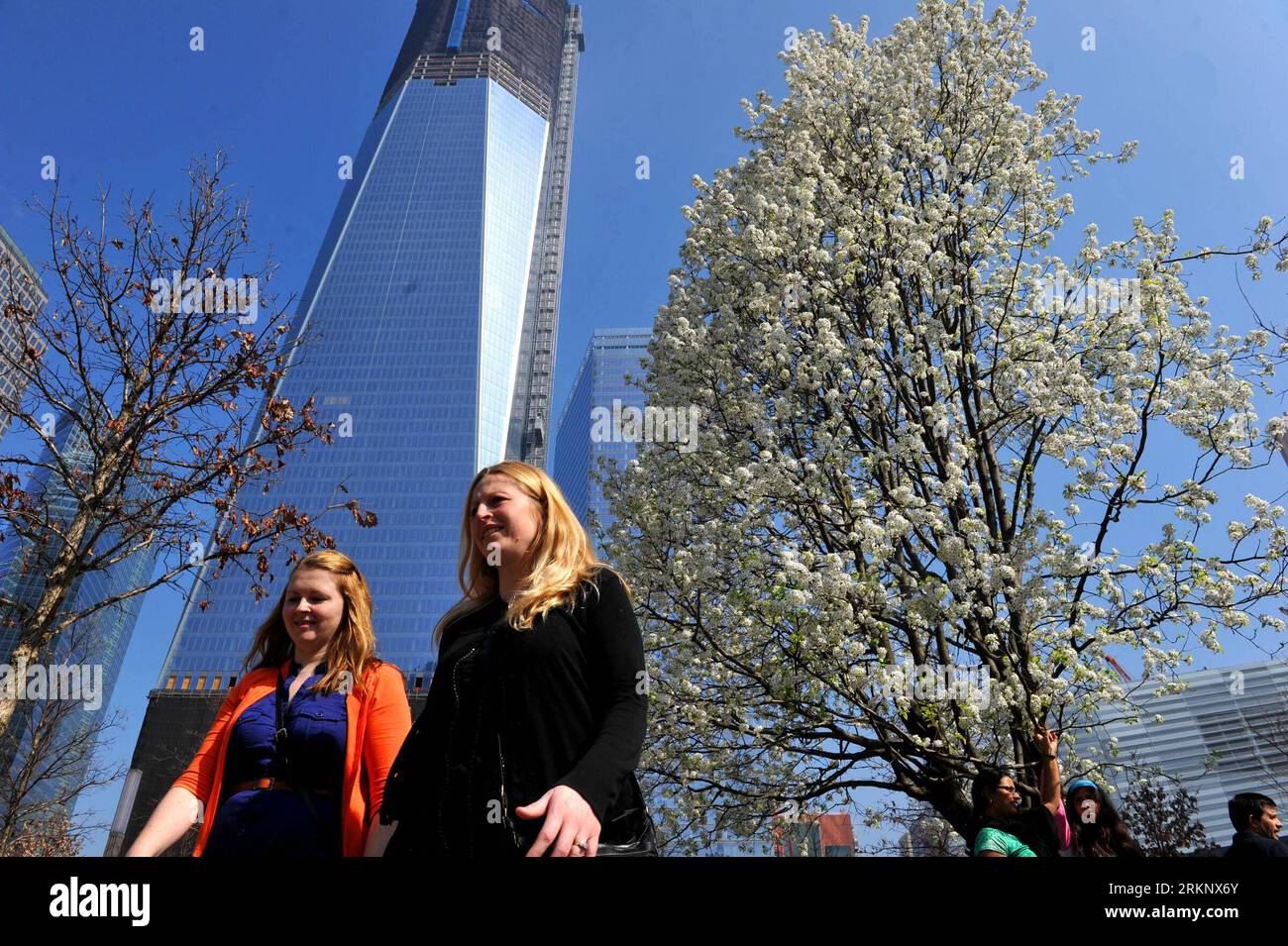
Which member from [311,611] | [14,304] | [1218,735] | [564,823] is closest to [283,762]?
[311,611]

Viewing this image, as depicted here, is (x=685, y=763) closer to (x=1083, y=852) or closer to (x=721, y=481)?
Result: (x=721, y=481)

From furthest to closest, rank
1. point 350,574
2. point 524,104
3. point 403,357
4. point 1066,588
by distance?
point 524,104 → point 403,357 → point 1066,588 → point 350,574

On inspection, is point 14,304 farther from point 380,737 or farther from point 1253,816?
point 1253,816

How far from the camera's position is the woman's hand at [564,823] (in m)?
1.77

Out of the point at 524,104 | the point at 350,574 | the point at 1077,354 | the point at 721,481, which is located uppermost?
the point at 524,104

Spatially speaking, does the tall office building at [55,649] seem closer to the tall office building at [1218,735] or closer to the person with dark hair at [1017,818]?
the person with dark hair at [1017,818]

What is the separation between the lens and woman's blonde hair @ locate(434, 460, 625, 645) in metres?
2.34

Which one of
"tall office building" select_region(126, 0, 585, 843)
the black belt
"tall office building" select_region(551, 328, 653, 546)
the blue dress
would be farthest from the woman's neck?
"tall office building" select_region(551, 328, 653, 546)

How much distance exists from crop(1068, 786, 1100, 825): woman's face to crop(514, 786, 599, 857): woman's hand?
5291mm

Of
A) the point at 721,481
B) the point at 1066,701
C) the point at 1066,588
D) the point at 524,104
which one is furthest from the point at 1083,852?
the point at 524,104

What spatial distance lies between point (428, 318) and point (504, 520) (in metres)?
156

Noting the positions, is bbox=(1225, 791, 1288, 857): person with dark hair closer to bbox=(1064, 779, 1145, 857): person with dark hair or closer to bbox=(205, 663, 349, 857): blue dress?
bbox=(1064, 779, 1145, 857): person with dark hair
